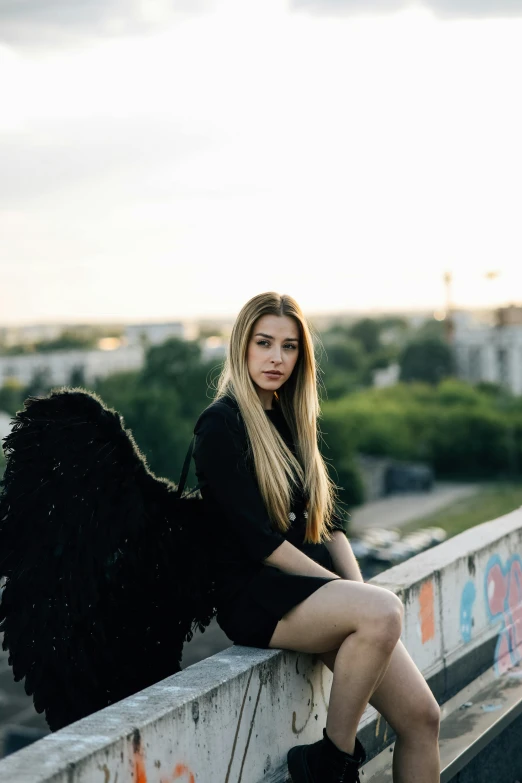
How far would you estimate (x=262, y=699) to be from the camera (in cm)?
307

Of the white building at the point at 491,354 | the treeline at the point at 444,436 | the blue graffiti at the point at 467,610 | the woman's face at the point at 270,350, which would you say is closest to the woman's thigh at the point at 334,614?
the woman's face at the point at 270,350

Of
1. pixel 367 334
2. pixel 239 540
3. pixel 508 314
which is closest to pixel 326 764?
pixel 239 540

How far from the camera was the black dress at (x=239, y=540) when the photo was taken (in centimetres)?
310

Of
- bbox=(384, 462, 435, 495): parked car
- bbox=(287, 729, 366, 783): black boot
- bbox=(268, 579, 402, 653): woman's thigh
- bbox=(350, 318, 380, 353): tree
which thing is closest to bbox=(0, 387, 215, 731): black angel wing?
bbox=(268, 579, 402, 653): woman's thigh

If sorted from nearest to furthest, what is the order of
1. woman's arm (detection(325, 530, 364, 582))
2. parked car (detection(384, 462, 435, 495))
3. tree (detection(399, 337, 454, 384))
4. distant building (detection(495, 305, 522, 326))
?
woman's arm (detection(325, 530, 364, 582)), parked car (detection(384, 462, 435, 495)), distant building (detection(495, 305, 522, 326)), tree (detection(399, 337, 454, 384))

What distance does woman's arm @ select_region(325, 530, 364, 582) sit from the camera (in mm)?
3527

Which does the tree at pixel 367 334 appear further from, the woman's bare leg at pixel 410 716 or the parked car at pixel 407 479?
the woman's bare leg at pixel 410 716

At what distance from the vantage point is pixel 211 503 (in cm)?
325

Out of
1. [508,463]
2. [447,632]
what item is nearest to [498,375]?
[508,463]

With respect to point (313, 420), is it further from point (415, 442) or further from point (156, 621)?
point (415, 442)

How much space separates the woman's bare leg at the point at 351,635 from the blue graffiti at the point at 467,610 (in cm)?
161

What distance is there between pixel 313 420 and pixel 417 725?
1.07 meters

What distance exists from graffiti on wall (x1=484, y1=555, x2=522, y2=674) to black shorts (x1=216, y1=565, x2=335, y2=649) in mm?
1918

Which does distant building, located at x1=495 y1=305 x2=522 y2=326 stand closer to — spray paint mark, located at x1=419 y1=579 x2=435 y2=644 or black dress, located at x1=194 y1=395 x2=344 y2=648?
spray paint mark, located at x1=419 y1=579 x2=435 y2=644
